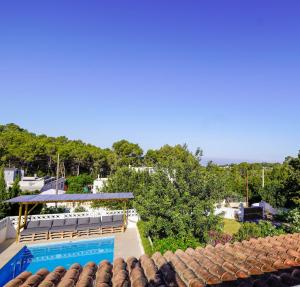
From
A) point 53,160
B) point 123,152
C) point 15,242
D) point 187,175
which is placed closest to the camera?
point 187,175

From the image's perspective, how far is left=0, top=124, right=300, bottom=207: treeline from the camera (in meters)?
12.9

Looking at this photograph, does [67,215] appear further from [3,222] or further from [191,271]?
[191,271]

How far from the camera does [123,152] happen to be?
59.1 meters

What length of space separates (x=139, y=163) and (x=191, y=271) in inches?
2112

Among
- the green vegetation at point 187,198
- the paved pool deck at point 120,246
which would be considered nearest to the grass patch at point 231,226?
the green vegetation at point 187,198

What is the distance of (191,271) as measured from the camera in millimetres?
4875

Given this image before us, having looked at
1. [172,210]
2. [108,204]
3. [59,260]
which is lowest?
[59,260]

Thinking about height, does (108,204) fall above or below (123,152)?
below

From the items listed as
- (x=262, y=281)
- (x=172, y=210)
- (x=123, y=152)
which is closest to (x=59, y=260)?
(x=172, y=210)

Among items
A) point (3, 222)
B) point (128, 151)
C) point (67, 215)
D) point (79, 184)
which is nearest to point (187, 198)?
point (67, 215)

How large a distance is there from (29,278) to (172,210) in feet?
25.0

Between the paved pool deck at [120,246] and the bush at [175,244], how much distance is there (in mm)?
2988

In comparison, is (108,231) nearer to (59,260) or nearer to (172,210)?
(59,260)

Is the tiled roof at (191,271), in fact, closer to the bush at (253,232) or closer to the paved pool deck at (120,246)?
the bush at (253,232)
